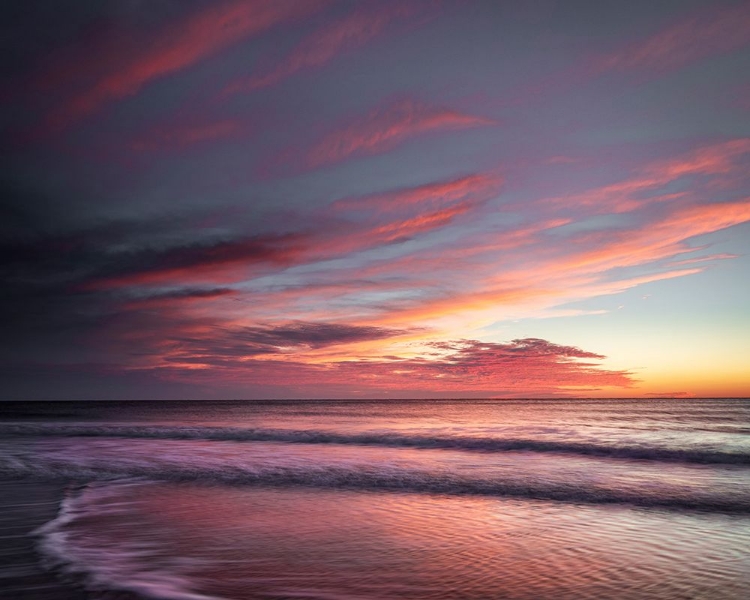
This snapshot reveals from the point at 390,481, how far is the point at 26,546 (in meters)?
7.61

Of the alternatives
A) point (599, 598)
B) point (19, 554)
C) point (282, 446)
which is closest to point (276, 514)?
point (19, 554)

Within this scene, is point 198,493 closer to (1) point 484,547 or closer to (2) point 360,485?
(2) point 360,485

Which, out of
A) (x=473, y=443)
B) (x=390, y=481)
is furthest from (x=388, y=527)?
(x=473, y=443)

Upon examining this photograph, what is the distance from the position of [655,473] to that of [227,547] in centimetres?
1191

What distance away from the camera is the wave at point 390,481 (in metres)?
10.4

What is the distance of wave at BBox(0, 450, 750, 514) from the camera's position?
34.2 feet

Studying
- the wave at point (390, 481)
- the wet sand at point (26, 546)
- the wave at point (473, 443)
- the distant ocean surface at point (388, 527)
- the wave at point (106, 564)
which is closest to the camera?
the wet sand at point (26, 546)

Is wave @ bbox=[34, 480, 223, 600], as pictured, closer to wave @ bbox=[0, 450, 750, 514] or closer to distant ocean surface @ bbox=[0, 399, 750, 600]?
distant ocean surface @ bbox=[0, 399, 750, 600]

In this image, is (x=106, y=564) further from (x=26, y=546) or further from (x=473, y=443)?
(x=473, y=443)

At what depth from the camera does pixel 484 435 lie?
85.1 feet

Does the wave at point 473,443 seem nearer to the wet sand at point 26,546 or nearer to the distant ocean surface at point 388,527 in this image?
the distant ocean surface at point 388,527

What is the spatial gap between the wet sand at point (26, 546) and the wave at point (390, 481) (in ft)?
7.74

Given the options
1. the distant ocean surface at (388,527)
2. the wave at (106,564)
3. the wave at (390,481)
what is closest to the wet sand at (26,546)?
the distant ocean surface at (388,527)

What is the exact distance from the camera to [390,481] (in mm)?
12500
